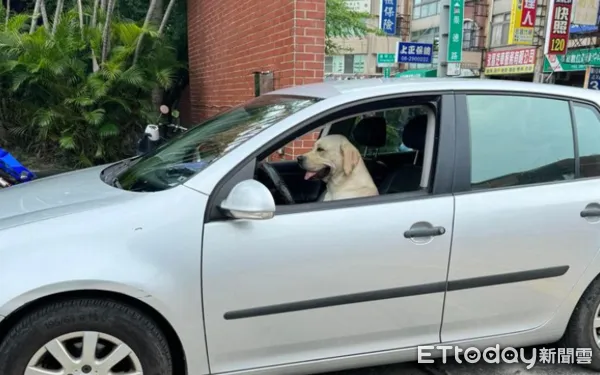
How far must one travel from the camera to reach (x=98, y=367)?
2066 mm

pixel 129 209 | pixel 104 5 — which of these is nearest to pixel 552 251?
pixel 129 209

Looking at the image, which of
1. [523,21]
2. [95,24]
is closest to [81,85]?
[95,24]

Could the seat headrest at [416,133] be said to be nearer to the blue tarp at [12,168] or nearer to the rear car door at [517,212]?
the rear car door at [517,212]

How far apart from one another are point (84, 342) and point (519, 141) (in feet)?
7.71

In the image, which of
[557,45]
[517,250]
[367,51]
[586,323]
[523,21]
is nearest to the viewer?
[517,250]

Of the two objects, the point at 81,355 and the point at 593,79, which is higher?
the point at 593,79

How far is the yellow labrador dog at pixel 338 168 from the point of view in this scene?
111 inches

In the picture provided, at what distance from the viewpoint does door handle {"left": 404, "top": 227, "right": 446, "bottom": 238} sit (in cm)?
235

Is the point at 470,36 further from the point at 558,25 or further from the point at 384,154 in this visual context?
the point at 384,154

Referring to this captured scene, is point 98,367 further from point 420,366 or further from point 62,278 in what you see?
point 420,366

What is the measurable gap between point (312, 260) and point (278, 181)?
2.52ft

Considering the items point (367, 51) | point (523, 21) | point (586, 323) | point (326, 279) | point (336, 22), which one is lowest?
point (586, 323)

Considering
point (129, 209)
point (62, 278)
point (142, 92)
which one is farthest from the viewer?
point (142, 92)

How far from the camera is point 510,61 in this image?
2303 centimetres
